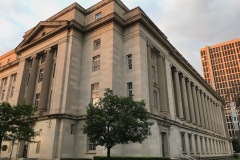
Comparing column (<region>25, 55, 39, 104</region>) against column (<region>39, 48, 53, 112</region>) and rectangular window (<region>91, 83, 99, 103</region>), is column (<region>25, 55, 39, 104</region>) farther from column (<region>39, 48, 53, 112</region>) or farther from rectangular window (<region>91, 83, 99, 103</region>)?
rectangular window (<region>91, 83, 99, 103</region>)

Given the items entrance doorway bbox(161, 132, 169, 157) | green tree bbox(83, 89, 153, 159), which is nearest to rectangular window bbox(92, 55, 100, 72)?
green tree bbox(83, 89, 153, 159)

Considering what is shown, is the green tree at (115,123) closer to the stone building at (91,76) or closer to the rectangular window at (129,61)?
the stone building at (91,76)

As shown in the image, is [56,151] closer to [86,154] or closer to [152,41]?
[86,154]

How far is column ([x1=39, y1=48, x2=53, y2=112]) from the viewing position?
110 ft

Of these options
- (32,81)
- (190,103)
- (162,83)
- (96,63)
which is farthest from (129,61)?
(190,103)

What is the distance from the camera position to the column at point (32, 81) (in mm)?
37000

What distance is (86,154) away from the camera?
95.2ft

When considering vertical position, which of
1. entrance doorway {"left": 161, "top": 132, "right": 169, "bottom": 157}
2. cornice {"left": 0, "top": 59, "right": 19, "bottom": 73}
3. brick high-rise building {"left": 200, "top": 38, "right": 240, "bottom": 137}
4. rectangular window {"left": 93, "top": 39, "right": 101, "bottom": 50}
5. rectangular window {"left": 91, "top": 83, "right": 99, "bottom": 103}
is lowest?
entrance doorway {"left": 161, "top": 132, "right": 169, "bottom": 157}

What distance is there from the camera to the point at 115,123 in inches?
822

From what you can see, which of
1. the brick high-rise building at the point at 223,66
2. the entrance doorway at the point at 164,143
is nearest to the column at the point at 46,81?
the entrance doorway at the point at 164,143

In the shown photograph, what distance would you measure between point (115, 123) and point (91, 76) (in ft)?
46.7

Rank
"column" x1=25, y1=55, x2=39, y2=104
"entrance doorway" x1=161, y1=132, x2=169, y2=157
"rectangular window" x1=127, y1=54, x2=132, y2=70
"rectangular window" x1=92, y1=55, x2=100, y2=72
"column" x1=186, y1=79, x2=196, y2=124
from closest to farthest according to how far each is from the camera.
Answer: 1. "entrance doorway" x1=161, y1=132, x2=169, y2=157
2. "rectangular window" x1=127, y1=54, x2=132, y2=70
3. "rectangular window" x1=92, y1=55, x2=100, y2=72
4. "column" x1=25, y1=55, x2=39, y2=104
5. "column" x1=186, y1=79, x2=196, y2=124

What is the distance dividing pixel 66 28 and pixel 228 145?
7320 centimetres

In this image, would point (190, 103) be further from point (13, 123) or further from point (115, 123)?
point (13, 123)
